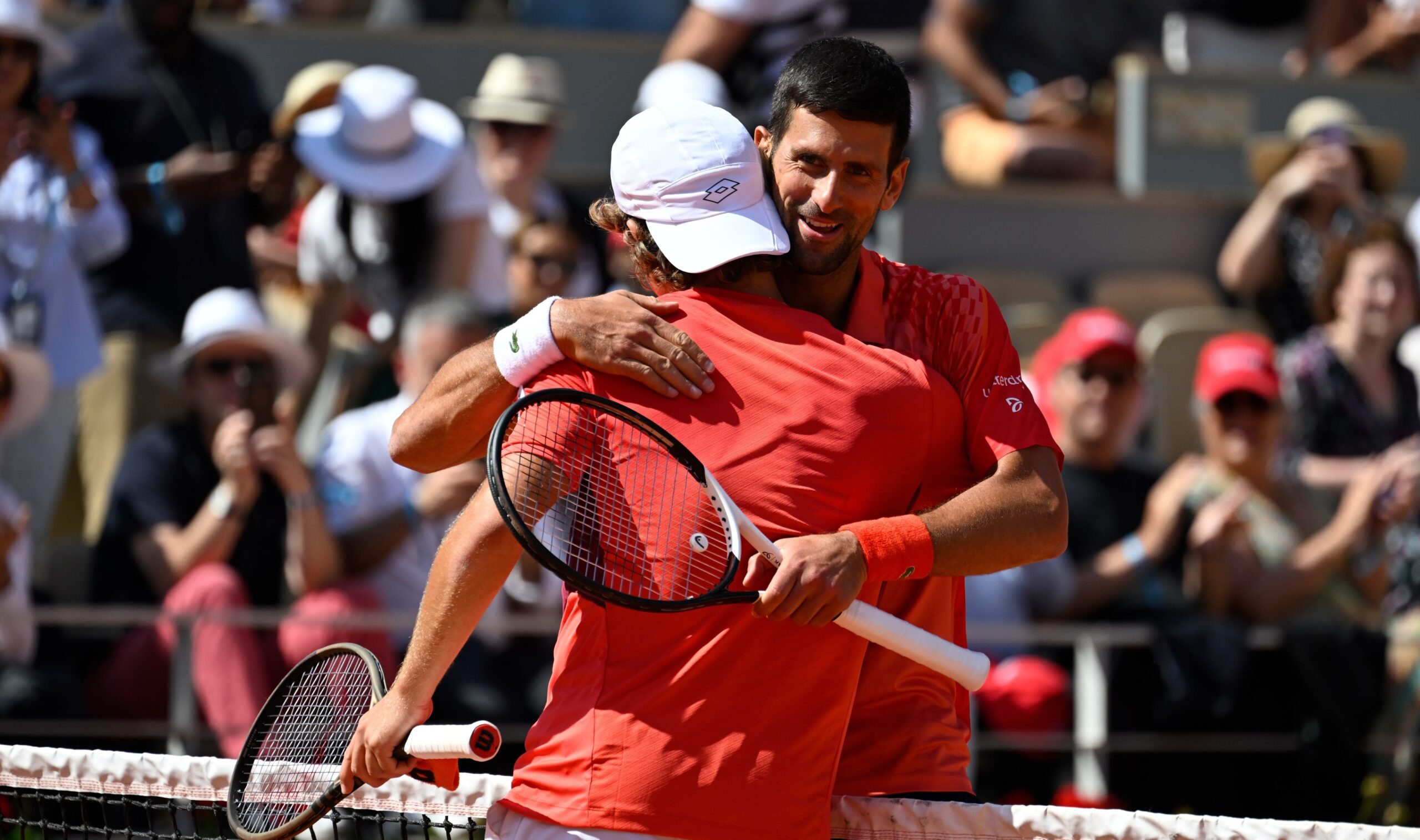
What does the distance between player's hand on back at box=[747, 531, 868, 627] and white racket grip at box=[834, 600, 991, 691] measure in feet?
0.17

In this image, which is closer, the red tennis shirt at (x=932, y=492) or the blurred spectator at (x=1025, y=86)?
the red tennis shirt at (x=932, y=492)

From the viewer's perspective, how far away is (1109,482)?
6688 mm

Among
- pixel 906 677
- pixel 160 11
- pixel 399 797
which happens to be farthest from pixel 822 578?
pixel 160 11

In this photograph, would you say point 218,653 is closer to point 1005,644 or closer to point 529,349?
point 1005,644

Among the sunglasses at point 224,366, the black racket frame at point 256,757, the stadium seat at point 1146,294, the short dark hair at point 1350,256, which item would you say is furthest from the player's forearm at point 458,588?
the stadium seat at point 1146,294

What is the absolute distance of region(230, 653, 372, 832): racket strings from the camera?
3.13 metres

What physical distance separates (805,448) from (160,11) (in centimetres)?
500

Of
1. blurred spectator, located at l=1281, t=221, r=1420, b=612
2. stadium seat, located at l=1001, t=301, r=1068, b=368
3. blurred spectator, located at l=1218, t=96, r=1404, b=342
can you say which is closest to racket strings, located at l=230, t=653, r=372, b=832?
stadium seat, located at l=1001, t=301, r=1068, b=368

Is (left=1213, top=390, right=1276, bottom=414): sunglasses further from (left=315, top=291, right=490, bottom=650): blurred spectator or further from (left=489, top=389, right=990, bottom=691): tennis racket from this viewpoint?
→ (left=489, top=389, right=990, bottom=691): tennis racket

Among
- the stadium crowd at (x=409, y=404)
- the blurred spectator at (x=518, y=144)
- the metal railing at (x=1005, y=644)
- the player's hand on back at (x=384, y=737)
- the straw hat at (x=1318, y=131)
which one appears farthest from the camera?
the straw hat at (x=1318, y=131)

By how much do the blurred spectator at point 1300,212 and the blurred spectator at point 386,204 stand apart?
3.41 m

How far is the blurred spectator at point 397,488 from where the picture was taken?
6.16 m

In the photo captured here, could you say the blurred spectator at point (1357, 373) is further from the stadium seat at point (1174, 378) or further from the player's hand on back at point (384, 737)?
the player's hand on back at point (384, 737)

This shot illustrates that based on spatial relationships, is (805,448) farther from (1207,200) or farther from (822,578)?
(1207,200)
